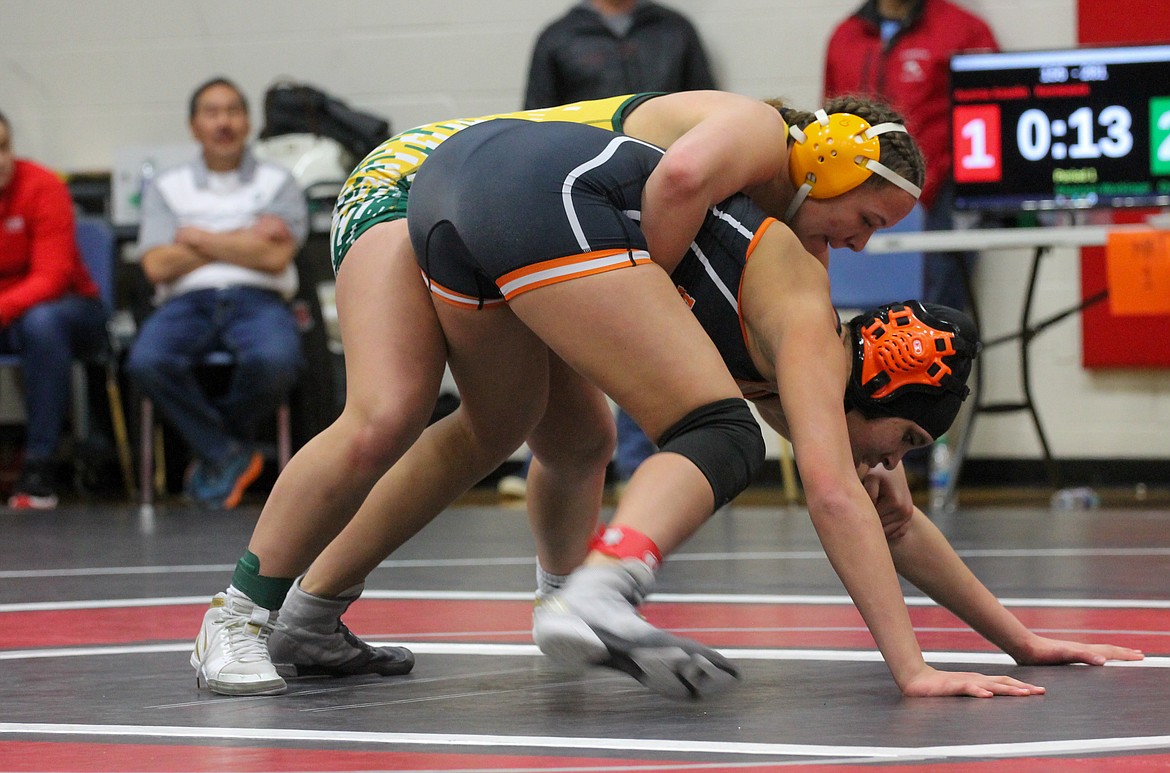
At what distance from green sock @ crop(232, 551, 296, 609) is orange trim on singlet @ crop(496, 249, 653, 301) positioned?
57 cm

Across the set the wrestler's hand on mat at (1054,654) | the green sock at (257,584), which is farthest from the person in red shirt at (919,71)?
the green sock at (257,584)

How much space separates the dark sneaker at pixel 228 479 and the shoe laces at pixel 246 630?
12.0ft

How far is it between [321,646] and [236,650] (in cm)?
20

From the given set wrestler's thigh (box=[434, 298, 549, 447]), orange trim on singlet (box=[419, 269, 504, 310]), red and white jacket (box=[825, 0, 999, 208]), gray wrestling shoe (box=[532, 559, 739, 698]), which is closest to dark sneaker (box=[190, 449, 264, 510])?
red and white jacket (box=[825, 0, 999, 208])

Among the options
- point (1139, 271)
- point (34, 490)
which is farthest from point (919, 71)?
point (34, 490)

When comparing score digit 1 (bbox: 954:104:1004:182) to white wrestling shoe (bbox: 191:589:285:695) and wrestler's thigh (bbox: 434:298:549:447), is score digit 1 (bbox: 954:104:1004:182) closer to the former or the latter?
wrestler's thigh (bbox: 434:298:549:447)

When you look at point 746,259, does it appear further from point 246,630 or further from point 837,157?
point 246,630

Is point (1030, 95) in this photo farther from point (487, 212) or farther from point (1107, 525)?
point (487, 212)

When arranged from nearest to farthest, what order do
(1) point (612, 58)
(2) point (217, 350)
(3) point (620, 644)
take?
(3) point (620, 644), (2) point (217, 350), (1) point (612, 58)

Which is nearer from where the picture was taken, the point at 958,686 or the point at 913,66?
the point at 958,686

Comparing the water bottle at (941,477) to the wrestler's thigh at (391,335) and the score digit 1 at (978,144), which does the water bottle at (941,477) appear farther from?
the wrestler's thigh at (391,335)

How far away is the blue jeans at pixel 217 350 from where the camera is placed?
5863 millimetres

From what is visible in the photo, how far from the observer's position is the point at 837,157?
7.59 feet

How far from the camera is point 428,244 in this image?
218 cm
